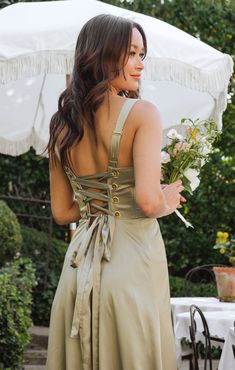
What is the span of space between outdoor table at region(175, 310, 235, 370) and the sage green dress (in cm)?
109

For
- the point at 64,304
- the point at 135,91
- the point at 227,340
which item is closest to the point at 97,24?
the point at 135,91

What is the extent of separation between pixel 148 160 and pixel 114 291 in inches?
17.2

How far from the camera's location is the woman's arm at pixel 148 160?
109 inches

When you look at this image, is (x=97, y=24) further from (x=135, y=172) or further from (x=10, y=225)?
(x=10, y=225)

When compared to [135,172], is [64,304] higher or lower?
lower

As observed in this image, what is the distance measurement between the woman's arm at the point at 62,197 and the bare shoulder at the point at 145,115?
0.43 metres

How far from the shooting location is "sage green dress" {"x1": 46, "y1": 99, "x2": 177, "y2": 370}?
280cm

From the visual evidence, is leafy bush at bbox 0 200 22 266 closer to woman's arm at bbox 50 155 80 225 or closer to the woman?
woman's arm at bbox 50 155 80 225

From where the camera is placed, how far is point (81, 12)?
5.20 m

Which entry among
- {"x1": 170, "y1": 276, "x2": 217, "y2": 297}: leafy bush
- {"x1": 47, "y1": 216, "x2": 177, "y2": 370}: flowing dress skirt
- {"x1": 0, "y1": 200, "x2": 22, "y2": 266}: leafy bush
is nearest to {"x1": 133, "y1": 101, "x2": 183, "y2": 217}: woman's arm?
{"x1": 47, "y1": 216, "x2": 177, "y2": 370}: flowing dress skirt

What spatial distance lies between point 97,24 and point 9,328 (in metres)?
3.49

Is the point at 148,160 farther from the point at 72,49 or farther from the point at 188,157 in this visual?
the point at 72,49

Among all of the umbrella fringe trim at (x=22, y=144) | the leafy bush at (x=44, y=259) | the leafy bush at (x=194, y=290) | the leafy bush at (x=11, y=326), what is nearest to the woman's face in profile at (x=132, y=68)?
the leafy bush at (x=11, y=326)

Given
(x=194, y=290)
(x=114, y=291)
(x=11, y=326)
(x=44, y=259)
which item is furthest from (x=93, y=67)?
(x=44, y=259)
